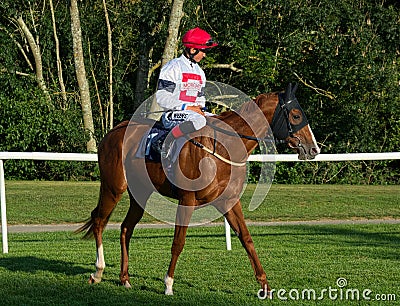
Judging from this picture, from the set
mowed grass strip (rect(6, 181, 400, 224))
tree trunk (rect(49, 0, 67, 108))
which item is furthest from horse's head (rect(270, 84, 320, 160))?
tree trunk (rect(49, 0, 67, 108))

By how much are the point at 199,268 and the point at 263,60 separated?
1819 cm

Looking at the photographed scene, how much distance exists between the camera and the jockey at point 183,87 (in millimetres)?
7750

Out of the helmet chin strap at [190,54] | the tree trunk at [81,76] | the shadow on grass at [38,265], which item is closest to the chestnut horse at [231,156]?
the helmet chin strap at [190,54]

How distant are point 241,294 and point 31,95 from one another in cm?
1884

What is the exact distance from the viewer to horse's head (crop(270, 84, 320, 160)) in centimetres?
747

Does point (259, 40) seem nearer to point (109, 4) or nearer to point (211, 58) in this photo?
point (211, 58)

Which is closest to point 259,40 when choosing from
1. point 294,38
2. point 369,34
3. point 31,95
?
point 294,38

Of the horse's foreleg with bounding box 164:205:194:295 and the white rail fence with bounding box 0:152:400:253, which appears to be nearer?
the horse's foreleg with bounding box 164:205:194:295

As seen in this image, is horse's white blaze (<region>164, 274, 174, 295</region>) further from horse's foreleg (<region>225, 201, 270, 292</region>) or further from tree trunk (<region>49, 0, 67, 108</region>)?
tree trunk (<region>49, 0, 67, 108</region>)

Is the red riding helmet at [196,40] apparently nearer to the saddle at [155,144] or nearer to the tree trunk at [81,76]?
the saddle at [155,144]

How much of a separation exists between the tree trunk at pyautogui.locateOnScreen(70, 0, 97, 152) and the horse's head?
17.4 meters

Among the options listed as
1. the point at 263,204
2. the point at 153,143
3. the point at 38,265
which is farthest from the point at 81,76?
the point at 153,143

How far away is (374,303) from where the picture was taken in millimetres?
6973

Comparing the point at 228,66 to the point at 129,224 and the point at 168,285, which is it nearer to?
the point at 129,224
